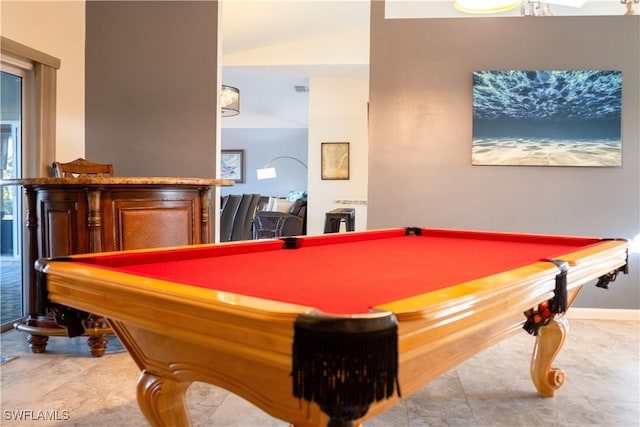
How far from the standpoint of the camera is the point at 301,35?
658cm

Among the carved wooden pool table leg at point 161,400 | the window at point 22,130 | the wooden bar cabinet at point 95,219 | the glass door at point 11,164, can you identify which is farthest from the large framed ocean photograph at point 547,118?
the glass door at point 11,164

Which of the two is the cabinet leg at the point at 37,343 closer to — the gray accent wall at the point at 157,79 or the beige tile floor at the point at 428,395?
the beige tile floor at the point at 428,395

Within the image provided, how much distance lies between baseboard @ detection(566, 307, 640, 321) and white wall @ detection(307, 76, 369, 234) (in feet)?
13.1

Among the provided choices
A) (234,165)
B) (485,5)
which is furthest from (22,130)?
(234,165)

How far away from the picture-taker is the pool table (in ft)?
2.29

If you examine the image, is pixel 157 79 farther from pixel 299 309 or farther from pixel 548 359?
pixel 299 309

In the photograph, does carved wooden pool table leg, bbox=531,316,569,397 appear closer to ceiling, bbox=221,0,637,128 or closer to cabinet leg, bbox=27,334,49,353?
cabinet leg, bbox=27,334,49,353

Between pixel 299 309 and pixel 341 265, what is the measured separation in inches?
27.6

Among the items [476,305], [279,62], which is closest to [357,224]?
[279,62]

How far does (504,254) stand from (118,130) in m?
3.16

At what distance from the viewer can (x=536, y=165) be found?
12.4ft

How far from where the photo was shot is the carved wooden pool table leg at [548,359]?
2203mm

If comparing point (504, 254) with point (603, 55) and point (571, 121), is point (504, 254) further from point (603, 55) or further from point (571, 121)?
point (603, 55)

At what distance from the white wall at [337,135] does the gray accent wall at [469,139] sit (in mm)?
3563
